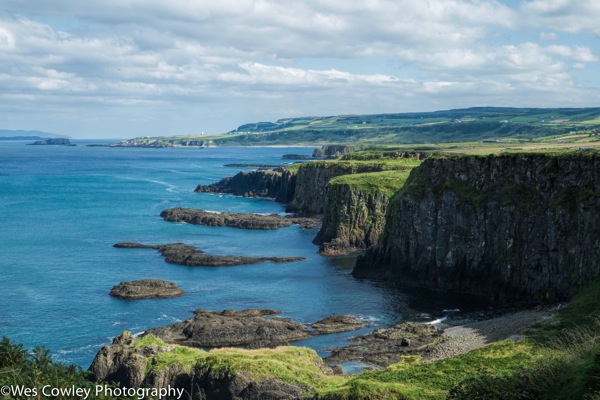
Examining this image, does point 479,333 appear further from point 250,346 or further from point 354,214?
point 354,214

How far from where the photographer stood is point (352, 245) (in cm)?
13150

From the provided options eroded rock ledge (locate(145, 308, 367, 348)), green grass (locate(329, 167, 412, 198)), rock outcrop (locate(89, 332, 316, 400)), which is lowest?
eroded rock ledge (locate(145, 308, 367, 348))

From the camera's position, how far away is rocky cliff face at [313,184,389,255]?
132 metres

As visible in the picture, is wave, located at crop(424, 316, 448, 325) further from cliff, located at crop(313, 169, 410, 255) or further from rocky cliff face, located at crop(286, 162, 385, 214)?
rocky cliff face, located at crop(286, 162, 385, 214)

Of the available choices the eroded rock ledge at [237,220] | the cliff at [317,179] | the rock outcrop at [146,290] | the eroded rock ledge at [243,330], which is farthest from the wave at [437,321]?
the cliff at [317,179]

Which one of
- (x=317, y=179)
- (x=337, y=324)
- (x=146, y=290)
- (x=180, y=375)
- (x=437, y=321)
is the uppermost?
(x=317, y=179)

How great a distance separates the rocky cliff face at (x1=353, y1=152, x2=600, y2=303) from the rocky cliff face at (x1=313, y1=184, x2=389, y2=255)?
21.3m

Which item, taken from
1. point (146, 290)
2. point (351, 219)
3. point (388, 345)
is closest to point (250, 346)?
point (388, 345)

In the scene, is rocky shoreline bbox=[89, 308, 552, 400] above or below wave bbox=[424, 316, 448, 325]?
above

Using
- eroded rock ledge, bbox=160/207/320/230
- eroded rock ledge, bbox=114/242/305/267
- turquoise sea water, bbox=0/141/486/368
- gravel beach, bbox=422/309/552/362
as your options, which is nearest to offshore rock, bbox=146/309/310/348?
turquoise sea water, bbox=0/141/486/368

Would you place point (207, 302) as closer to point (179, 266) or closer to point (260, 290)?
point (260, 290)

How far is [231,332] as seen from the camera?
3034 inches

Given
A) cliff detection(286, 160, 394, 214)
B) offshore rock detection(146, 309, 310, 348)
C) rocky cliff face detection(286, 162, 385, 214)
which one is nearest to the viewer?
offshore rock detection(146, 309, 310, 348)

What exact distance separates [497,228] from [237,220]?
7351 centimetres
